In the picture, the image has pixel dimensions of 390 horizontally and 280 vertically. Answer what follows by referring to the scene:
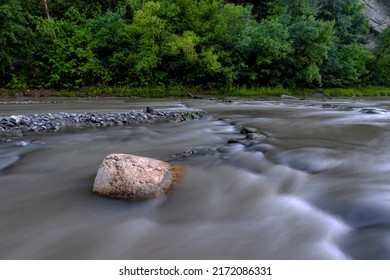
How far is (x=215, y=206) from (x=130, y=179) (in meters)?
0.95

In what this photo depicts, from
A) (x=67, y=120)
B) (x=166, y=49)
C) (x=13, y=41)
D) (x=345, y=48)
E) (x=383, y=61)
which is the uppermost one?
(x=345, y=48)

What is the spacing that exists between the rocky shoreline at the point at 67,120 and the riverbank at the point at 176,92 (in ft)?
39.3

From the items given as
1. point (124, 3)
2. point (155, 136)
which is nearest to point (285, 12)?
point (124, 3)

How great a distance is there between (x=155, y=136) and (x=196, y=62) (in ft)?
57.8

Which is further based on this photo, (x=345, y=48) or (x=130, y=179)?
(x=345, y=48)

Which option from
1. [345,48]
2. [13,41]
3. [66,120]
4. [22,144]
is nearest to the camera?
[22,144]

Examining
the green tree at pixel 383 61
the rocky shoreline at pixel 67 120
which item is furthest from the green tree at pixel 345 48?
the rocky shoreline at pixel 67 120

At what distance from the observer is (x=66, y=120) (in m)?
8.61

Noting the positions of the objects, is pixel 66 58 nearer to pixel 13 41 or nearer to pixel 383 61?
pixel 13 41

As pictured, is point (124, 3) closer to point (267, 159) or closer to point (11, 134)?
point (11, 134)

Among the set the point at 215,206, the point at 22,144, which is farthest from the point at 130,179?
the point at 22,144

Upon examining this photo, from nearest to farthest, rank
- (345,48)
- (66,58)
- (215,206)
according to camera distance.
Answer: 1. (215,206)
2. (66,58)
3. (345,48)

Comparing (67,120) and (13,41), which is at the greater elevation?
(13,41)

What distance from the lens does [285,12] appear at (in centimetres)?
2797
